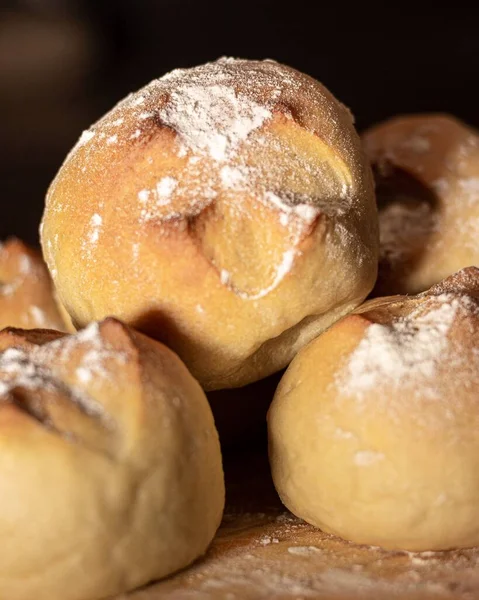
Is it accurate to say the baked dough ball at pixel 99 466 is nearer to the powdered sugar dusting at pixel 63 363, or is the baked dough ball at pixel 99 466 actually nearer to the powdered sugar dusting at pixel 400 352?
the powdered sugar dusting at pixel 63 363

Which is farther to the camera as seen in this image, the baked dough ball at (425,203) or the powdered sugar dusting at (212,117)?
the baked dough ball at (425,203)

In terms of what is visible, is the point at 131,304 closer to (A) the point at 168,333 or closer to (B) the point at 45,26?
(A) the point at 168,333

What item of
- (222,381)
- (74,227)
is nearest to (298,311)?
(222,381)

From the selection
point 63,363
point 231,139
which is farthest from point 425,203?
point 63,363

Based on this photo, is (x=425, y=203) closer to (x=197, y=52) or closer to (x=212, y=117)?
(x=212, y=117)

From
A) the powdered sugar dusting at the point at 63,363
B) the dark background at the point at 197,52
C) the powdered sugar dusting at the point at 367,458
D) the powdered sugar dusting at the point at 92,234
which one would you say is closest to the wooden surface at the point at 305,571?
the powdered sugar dusting at the point at 367,458

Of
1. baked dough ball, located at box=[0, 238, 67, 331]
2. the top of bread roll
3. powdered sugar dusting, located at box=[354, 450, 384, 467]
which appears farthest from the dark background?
powdered sugar dusting, located at box=[354, 450, 384, 467]
